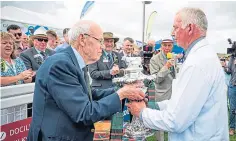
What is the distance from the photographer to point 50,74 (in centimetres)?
179

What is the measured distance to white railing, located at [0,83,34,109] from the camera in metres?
2.31

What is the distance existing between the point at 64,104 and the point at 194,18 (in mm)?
1135

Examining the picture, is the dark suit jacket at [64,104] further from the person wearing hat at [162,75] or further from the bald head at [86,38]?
the person wearing hat at [162,75]

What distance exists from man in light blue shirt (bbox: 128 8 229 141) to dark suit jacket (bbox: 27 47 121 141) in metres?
0.41

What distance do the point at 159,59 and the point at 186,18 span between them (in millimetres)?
3112

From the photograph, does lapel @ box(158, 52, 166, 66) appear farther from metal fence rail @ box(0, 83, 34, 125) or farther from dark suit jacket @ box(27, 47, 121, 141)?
dark suit jacket @ box(27, 47, 121, 141)

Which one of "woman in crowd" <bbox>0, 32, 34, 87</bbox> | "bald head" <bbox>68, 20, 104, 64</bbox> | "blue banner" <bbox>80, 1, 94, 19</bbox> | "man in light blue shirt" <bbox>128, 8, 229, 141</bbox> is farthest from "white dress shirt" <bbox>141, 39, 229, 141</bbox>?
"blue banner" <bbox>80, 1, 94, 19</bbox>

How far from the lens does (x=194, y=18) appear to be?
193cm

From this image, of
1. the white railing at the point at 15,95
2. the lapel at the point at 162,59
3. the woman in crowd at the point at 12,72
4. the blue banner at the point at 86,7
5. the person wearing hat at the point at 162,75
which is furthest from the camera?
the blue banner at the point at 86,7

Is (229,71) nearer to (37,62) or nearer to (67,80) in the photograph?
(37,62)

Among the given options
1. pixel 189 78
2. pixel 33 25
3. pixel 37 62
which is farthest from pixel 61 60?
pixel 33 25

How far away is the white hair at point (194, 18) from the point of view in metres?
1.93

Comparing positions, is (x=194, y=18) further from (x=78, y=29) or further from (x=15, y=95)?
(x=15, y=95)

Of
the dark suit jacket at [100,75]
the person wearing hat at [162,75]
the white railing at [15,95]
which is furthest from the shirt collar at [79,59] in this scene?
the person wearing hat at [162,75]
